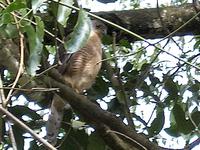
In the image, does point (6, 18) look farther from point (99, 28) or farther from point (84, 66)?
point (99, 28)

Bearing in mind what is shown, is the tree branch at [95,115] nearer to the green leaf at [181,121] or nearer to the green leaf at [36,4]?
the green leaf at [181,121]

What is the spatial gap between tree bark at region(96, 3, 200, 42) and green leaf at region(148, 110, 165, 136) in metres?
0.39

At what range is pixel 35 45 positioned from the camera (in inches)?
36.2

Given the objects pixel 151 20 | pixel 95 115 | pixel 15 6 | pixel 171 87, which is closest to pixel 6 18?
pixel 15 6

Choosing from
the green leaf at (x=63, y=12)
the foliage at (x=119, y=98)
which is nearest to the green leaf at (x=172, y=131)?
the foliage at (x=119, y=98)

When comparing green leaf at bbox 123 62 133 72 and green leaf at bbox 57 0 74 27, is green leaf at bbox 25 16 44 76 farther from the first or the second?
green leaf at bbox 123 62 133 72

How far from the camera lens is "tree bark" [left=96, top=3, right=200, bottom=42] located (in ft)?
6.83

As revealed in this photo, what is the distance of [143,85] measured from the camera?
191 centimetres

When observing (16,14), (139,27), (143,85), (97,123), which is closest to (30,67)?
(16,14)

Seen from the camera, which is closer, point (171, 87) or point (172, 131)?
point (172, 131)

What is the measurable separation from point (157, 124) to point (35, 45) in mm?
893

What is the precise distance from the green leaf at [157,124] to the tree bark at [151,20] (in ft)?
1.28

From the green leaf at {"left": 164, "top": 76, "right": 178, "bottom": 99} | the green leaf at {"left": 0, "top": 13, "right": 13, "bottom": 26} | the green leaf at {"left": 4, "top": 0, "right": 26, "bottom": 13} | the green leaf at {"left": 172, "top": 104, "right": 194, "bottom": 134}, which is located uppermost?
the green leaf at {"left": 4, "top": 0, "right": 26, "bottom": 13}

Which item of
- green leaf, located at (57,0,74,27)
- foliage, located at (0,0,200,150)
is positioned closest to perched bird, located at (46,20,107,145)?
foliage, located at (0,0,200,150)
